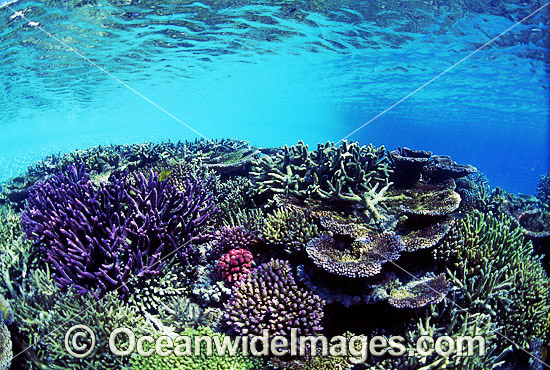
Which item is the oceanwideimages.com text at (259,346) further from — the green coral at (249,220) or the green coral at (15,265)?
the green coral at (249,220)

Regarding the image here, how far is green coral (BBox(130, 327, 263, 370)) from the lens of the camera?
316 centimetres

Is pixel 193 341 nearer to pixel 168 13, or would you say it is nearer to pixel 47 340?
pixel 47 340

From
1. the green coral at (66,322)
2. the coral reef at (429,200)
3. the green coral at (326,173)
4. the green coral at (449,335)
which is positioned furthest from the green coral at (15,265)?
the coral reef at (429,200)

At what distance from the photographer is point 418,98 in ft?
135

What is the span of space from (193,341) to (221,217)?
9.28 ft

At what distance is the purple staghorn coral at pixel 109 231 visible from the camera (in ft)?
13.2

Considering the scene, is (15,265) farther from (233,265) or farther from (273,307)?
(273,307)

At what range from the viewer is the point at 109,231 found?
4.15m

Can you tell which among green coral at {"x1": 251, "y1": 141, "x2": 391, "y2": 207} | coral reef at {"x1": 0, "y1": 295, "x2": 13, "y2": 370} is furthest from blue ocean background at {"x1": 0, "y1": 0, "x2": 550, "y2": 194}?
coral reef at {"x1": 0, "y1": 295, "x2": 13, "y2": 370}

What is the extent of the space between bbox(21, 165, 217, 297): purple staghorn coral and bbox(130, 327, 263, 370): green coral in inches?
42.6

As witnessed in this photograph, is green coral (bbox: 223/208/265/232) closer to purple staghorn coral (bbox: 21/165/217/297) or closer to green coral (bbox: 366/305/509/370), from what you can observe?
purple staghorn coral (bbox: 21/165/217/297)

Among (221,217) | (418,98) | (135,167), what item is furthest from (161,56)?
(418,98)

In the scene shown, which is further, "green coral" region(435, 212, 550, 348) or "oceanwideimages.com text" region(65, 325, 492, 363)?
"green coral" region(435, 212, 550, 348)

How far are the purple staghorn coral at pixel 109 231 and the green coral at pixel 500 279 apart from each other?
4.03m
